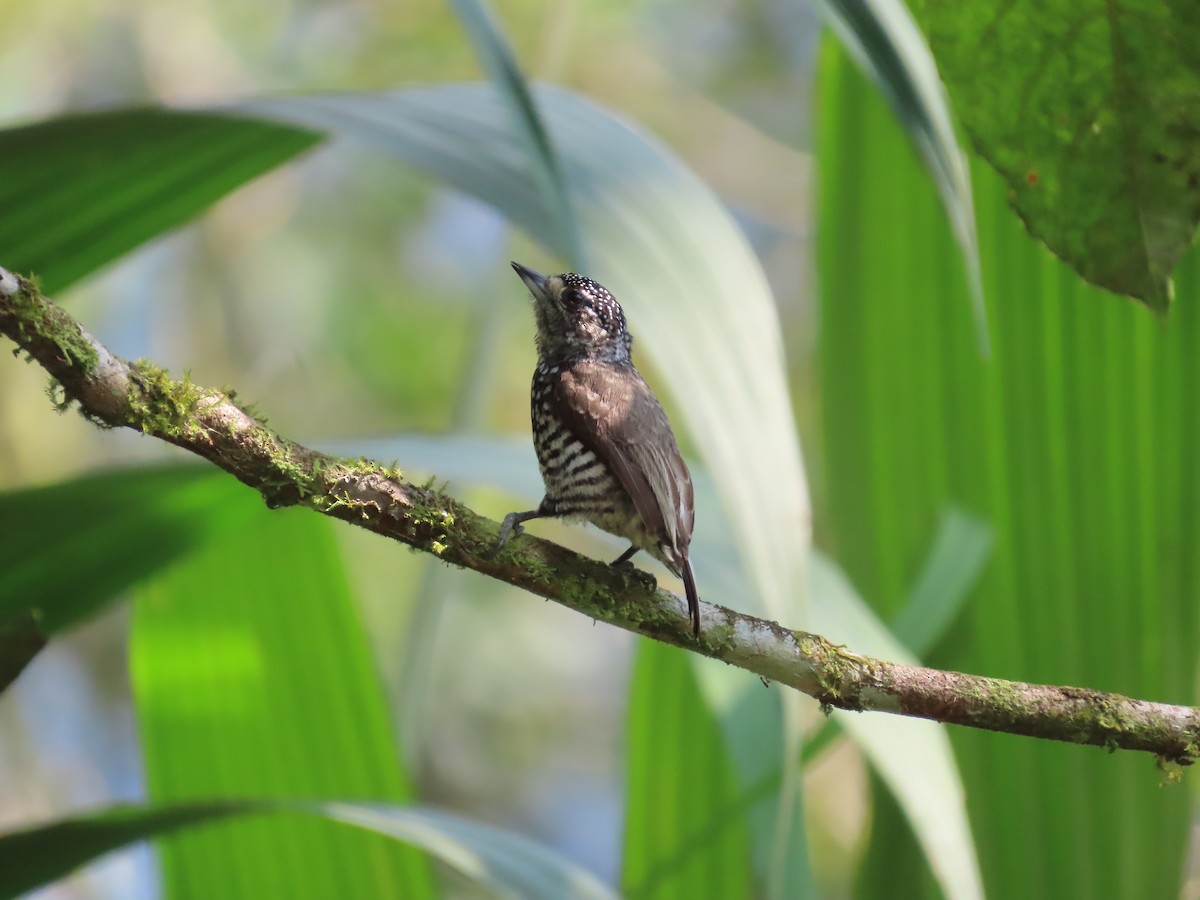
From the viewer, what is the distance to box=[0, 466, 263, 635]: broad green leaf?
186 centimetres

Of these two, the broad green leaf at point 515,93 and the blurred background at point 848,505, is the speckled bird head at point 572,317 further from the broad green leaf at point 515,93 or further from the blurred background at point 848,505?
the broad green leaf at point 515,93

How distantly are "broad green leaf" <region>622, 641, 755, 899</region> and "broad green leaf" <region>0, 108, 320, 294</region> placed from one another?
1737mm

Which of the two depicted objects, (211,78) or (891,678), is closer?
(891,678)

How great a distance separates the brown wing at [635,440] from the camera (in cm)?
206

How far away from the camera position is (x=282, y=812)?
1951 millimetres

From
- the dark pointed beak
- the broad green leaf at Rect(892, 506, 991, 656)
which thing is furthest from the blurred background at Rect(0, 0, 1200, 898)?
the dark pointed beak

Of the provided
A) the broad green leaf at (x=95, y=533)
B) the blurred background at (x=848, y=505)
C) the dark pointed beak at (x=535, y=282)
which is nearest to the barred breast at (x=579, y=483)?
the blurred background at (x=848, y=505)

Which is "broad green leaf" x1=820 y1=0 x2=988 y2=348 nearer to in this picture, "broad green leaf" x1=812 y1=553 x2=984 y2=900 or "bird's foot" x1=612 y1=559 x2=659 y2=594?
"bird's foot" x1=612 y1=559 x2=659 y2=594

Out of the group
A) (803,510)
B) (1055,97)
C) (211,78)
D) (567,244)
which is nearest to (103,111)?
(567,244)

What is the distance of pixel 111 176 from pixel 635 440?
0.98 metres

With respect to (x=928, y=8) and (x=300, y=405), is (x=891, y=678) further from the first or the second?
(x=300, y=405)

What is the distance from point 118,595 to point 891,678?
50.7 inches

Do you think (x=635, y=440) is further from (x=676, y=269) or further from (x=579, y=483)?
(x=676, y=269)

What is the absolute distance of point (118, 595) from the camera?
2.04 meters
